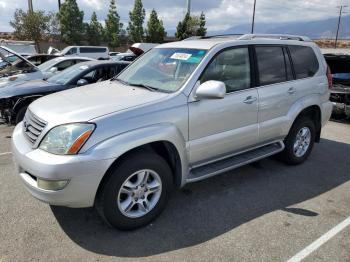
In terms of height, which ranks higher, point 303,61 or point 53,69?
point 303,61

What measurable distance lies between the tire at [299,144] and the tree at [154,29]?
44.6 m

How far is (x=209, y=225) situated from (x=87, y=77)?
5001mm

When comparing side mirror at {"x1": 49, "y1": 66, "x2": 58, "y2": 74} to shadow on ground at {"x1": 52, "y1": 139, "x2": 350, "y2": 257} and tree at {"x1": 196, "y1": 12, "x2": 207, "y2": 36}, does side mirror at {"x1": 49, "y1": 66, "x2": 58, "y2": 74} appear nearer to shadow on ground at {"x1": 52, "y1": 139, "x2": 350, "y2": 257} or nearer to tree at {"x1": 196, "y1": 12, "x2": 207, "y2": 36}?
shadow on ground at {"x1": 52, "y1": 139, "x2": 350, "y2": 257}

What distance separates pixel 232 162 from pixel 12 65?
697cm

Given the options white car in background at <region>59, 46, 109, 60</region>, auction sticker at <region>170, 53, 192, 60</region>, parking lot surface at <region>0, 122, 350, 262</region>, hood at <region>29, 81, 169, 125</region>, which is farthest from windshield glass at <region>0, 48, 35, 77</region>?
white car in background at <region>59, 46, 109, 60</region>

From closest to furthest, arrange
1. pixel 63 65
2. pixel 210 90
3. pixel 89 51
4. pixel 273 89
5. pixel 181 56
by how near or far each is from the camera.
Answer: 1. pixel 210 90
2. pixel 181 56
3. pixel 273 89
4. pixel 63 65
5. pixel 89 51

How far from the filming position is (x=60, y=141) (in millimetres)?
3135

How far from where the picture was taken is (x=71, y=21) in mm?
40531

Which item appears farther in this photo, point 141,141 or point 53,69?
point 53,69

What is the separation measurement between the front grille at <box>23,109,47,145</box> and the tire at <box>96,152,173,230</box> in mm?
810

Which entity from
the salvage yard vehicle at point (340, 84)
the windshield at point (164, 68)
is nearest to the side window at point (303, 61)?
the windshield at point (164, 68)

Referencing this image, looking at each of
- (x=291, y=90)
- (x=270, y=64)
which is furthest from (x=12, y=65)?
(x=291, y=90)

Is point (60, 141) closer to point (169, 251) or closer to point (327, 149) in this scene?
point (169, 251)

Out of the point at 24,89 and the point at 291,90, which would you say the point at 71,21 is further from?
the point at 291,90
